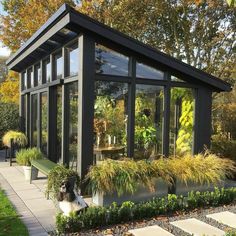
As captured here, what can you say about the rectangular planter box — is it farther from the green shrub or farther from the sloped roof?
the green shrub

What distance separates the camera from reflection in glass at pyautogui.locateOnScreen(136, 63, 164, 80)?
24.6 ft

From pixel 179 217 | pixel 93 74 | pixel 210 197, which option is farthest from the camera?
pixel 93 74

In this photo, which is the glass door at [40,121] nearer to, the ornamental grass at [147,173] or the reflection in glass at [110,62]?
the reflection in glass at [110,62]

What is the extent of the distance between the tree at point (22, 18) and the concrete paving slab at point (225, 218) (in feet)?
39.4

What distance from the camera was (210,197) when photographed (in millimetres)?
6332

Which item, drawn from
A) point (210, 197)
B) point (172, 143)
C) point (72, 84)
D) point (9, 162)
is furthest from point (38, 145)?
point (210, 197)

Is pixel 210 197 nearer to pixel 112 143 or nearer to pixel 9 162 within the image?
pixel 112 143

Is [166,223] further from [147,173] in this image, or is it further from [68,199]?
[68,199]

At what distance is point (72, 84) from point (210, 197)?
3703mm

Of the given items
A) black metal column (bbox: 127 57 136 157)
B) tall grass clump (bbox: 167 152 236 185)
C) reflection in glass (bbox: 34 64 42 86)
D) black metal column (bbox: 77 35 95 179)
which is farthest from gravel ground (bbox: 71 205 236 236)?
reflection in glass (bbox: 34 64 42 86)

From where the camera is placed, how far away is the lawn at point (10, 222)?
15.9 feet

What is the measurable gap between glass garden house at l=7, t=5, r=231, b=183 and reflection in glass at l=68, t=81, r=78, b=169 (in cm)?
2

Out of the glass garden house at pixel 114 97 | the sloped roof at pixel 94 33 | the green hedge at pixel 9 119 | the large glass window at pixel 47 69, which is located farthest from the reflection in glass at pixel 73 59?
the green hedge at pixel 9 119

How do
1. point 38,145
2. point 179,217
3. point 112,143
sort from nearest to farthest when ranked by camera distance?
point 179,217, point 112,143, point 38,145
